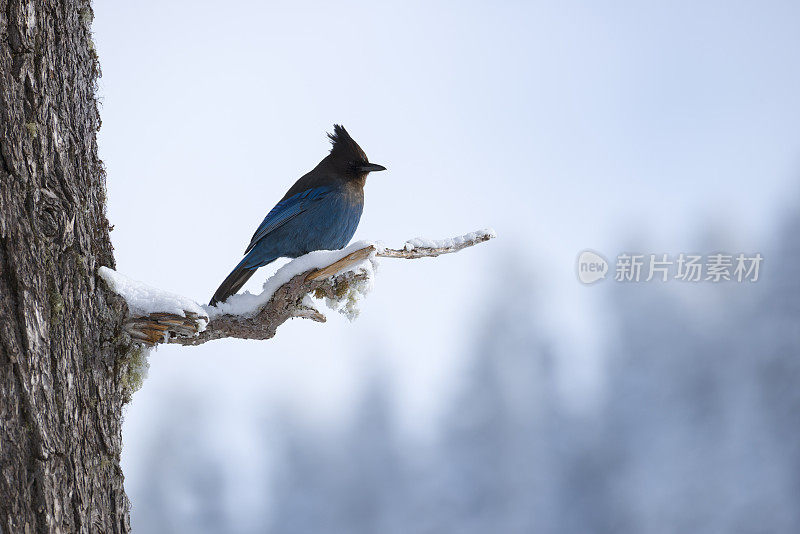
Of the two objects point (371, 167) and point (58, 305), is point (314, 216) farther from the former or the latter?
point (58, 305)

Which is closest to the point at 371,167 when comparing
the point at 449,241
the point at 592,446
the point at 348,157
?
the point at 348,157

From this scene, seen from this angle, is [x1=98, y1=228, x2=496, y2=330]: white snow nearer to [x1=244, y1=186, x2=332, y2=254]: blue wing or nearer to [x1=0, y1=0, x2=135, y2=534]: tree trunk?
[x1=0, y1=0, x2=135, y2=534]: tree trunk

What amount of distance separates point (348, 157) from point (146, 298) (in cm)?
204

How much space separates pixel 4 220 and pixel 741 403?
15106 mm

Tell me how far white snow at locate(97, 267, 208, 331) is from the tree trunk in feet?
0.12

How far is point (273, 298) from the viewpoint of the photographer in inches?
109

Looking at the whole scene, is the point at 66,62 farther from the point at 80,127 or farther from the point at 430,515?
the point at 430,515

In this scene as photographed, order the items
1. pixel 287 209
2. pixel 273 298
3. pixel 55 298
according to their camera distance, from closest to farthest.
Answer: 1. pixel 55 298
2. pixel 273 298
3. pixel 287 209

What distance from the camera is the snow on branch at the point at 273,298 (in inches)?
102

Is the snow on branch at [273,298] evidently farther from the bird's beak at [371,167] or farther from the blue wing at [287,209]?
the bird's beak at [371,167]

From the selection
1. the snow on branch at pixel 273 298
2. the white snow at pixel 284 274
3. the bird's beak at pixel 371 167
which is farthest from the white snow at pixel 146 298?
the bird's beak at pixel 371 167

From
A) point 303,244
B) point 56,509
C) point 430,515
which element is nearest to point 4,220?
point 56,509

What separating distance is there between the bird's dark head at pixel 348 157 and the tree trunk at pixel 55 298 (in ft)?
6.21

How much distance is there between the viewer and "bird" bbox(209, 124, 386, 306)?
12.8 ft
